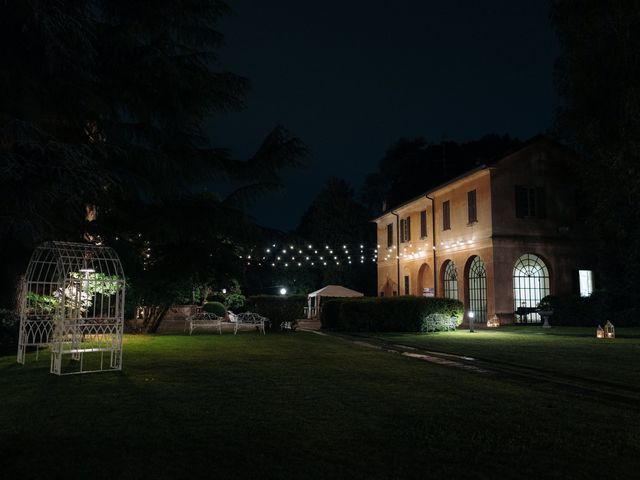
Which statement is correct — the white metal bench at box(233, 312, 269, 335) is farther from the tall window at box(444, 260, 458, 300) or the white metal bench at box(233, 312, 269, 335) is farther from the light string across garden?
the light string across garden

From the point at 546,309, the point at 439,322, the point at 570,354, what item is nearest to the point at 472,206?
the point at 546,309

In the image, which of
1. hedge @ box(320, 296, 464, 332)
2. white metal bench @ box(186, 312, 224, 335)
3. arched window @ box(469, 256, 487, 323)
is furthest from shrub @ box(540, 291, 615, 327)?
white metal bench @ box(186, 312, 224, 335)

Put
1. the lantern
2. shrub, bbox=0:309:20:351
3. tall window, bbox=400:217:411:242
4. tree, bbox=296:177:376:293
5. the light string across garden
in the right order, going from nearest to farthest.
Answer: shrub, bbox=0:309:20:351, the lantern, tall window, bbox=400:217:411:242, the light string across garden, tree, bbox=296:177:376:293

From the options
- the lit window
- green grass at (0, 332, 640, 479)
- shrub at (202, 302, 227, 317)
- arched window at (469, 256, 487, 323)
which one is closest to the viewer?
green grass at (0, 332, 640, 479)

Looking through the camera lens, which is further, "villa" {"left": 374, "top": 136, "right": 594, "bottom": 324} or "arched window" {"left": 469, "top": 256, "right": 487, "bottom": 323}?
"arched window" {"left": 469, "top": 256, "right": 487, "bottom": 323}

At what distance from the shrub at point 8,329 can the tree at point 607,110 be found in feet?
57.4

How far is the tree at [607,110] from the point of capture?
17.0 m


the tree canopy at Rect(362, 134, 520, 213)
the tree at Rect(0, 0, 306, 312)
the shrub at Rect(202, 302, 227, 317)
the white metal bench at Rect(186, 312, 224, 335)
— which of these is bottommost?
the white metal bench at Rect(186, 312, 224, 335)

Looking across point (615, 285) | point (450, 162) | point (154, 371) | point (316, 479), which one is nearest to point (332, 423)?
point (316, 479)

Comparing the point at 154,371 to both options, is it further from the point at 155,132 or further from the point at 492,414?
the point at 492,414

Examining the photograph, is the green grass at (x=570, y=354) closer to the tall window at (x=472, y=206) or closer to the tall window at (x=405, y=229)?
the tall window at (x=472, y=206)

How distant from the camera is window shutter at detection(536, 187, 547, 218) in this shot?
A: 24955 mm

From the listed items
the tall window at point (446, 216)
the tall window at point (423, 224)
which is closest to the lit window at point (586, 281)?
Answer: the tall window at point (446, 216)

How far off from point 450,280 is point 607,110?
1286 centimetres
